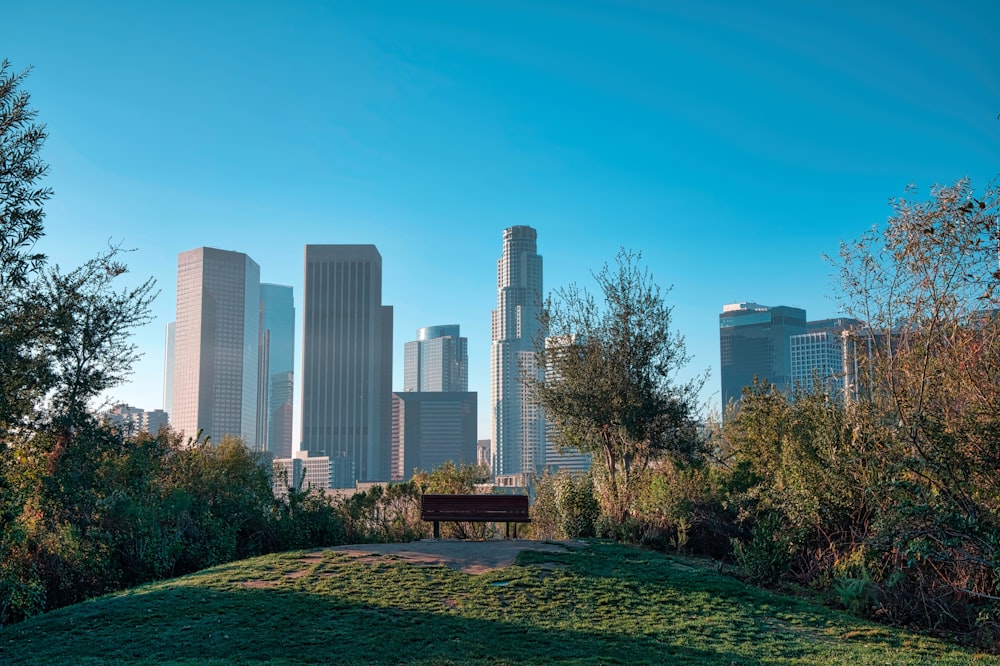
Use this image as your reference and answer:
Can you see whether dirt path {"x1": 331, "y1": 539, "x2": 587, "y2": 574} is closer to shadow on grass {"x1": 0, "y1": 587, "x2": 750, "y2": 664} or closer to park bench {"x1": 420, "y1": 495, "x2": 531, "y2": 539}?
park bench {"x1": 420, "y1": 495, "x2": 531, "y2": 539}

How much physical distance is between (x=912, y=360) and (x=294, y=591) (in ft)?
28.0

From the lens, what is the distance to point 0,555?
31.0ft

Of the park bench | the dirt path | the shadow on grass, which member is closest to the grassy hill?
the shadow on grass

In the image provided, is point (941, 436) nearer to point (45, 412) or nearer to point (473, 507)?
point (473, 507)

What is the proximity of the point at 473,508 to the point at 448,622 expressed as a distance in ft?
21.2

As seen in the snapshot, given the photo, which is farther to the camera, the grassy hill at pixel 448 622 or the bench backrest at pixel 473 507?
the bench backrest at pixel 473 507

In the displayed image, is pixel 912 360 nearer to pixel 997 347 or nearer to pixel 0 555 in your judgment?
pixel 997 347

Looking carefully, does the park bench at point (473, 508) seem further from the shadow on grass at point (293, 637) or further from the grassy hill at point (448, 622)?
the shadow on grass at point (293, 637)

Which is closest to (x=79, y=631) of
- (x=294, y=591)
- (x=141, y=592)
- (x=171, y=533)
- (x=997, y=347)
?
(x=141, y=592)

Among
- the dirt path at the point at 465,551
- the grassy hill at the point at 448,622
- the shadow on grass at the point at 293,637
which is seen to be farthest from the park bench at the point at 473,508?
the shadow on grass at the point at 293,637

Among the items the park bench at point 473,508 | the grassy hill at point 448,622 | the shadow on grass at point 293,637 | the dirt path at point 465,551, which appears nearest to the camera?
the shadow on grass at point 293,637

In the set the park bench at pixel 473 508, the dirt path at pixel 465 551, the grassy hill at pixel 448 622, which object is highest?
the park bench at pixel 473 508

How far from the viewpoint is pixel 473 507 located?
15.2 meters

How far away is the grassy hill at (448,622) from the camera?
7.80 meters
